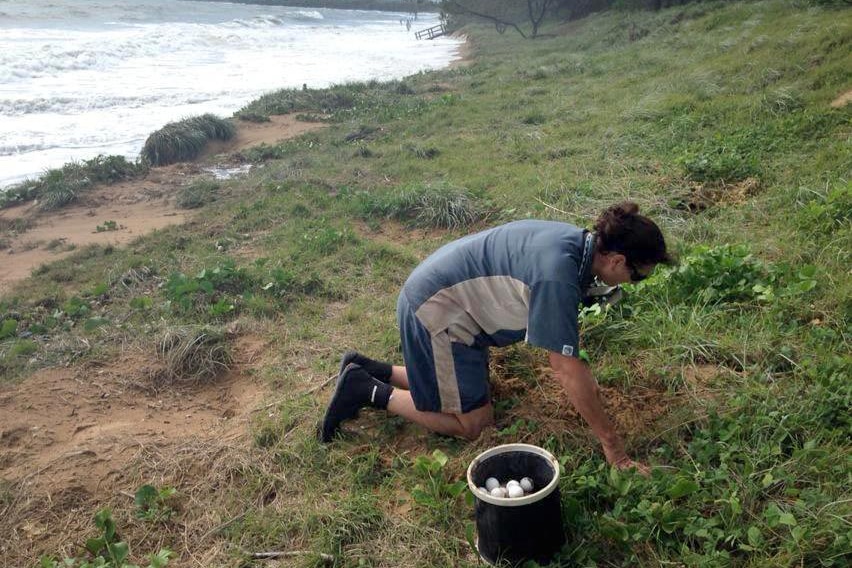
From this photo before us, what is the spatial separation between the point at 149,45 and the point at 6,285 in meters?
24.0

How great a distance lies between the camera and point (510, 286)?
2.60 meters

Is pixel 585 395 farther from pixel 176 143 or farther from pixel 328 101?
pixel 328 101

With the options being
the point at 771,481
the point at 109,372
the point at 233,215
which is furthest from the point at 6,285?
the point at 771,481

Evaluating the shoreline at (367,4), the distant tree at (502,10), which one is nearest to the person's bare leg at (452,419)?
the distant tree at (502,10)

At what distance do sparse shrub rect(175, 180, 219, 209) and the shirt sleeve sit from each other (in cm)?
707

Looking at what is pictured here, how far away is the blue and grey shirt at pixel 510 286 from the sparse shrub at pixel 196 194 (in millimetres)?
6513

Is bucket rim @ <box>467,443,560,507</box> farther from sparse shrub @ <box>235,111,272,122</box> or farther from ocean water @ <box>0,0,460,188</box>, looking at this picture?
sparse shrub @ <box>235,111,272,122</box>

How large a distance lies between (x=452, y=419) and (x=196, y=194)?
681cm

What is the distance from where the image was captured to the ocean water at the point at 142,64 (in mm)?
14289

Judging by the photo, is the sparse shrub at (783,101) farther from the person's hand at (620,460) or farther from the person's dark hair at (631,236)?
the person's hand at (620,460)

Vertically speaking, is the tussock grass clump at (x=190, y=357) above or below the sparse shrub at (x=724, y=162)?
below

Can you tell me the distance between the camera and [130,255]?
663 centimetres

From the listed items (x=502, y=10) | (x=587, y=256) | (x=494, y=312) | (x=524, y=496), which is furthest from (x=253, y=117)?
(x=502, y=10)

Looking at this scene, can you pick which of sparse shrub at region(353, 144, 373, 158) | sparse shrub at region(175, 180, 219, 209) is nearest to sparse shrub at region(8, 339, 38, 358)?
sparse shrub at region(175, 180, 219, 209)
